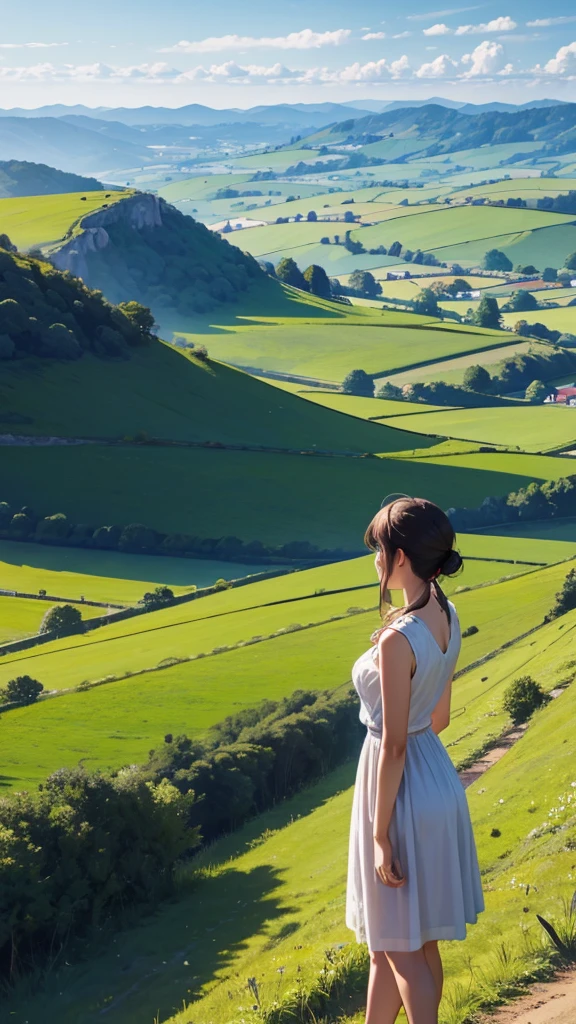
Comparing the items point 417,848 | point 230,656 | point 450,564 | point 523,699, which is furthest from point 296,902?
point 230,656

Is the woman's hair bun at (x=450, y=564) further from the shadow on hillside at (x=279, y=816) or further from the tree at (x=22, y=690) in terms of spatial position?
the tree at (x=22, y=690)

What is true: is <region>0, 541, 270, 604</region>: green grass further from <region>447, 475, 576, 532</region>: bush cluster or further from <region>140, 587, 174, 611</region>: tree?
<region>447, 475, 576, 532</region>: bush cluster

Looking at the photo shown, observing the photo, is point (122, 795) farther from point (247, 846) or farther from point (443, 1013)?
point (443, 1013)

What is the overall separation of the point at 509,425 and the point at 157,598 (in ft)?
236

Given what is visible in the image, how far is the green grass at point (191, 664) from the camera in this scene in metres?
54.5

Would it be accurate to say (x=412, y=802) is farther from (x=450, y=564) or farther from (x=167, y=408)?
(x=167, y=408)

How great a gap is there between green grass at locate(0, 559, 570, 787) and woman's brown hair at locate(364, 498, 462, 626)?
138 ft

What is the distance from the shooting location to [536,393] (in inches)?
6535

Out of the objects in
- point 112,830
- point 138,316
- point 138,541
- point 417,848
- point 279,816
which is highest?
point 138,316

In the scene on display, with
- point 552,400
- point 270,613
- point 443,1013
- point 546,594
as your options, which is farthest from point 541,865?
point 552,400

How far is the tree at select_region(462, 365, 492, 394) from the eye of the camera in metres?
166

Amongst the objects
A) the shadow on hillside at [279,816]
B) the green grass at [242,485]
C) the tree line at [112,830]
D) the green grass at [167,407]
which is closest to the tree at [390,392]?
the green grass at [167,407]

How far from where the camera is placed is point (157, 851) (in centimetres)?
3722

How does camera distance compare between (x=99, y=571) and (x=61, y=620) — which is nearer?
(x=61, y=620)
